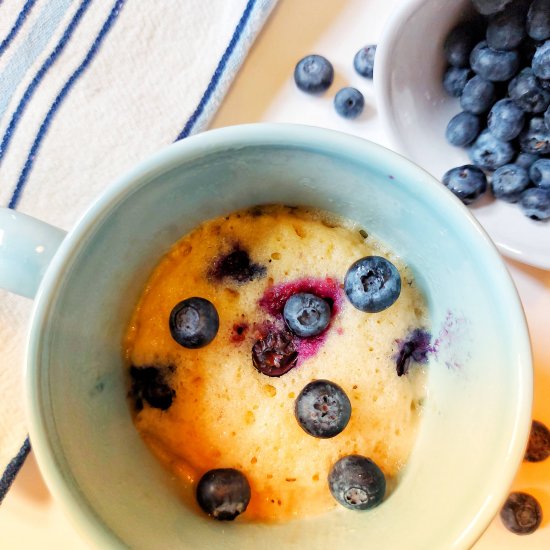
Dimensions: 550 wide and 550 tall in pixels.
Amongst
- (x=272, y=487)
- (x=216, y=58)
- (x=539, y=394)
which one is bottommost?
(x=272, y=487)

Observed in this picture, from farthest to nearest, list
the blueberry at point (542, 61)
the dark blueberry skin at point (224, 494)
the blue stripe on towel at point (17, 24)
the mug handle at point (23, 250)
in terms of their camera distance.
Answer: the blue stripe on towel at point (17, 24) < the blueberry at point (542, 61) < the dark blueberry skin at point (224, 494) < the mug handle at point (23, 250)

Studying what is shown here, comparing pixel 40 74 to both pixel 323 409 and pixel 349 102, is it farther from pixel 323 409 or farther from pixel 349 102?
pixel 323 409

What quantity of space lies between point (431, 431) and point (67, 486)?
1.17 feet

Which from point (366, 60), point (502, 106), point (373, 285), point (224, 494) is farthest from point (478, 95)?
point (224, 494)

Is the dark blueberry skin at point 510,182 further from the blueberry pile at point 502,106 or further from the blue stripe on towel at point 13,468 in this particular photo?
the blue stripe on towel at point 13,468

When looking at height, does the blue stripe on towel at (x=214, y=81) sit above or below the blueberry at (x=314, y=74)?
below

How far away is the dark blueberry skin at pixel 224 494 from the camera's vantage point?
2.27ft

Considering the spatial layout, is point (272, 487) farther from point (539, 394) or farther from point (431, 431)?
point (539, 394)

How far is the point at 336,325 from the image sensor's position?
2.39 ft

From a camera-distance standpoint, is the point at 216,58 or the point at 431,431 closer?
the point at 431,431

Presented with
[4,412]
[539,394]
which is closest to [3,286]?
[4,412]

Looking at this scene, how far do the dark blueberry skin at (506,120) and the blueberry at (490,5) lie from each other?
109 millimetres

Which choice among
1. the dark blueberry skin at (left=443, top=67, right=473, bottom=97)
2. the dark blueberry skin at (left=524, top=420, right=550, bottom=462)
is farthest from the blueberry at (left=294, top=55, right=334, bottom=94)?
the dark blueberry skin at (left=524, top=420, right=550, bottom=462)

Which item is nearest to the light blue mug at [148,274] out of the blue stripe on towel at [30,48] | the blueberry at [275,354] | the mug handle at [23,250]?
the mug handle at [23,250]
